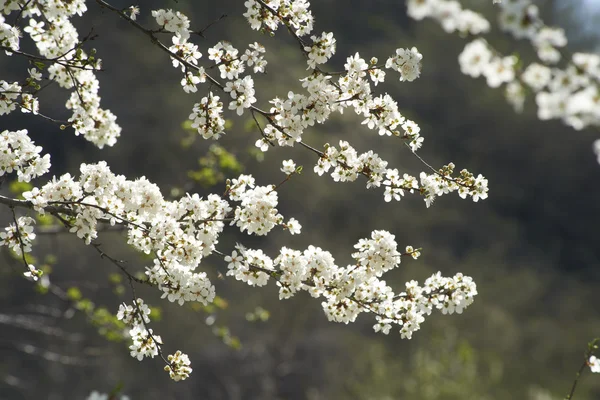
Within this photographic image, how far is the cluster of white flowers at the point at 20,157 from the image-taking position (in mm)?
2887

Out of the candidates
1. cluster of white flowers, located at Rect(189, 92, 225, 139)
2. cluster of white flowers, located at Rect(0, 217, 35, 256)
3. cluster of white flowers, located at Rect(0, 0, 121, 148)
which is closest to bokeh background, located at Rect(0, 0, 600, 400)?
cluster of white flowers, located at Rect(0, 0, 121, 148)

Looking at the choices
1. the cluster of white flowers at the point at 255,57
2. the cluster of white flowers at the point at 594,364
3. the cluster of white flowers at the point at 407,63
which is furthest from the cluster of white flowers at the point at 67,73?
the cluster of white flowers at the point at 594,364

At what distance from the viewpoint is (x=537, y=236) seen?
67.6 ft

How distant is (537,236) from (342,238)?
7947mm

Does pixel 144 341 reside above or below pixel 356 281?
below

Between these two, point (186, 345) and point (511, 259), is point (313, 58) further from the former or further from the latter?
point (511, 259)

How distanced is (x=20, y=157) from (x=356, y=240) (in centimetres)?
1317

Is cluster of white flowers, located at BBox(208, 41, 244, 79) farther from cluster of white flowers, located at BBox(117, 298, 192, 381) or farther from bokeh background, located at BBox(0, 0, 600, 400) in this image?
bokeh background, located at BBox(0, 0, 600, 400)

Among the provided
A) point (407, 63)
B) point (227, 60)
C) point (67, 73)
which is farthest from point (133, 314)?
point (407, 63)

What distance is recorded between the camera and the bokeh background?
1270 centimetres

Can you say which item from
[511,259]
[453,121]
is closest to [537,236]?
[511,259]

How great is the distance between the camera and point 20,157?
2939 mm

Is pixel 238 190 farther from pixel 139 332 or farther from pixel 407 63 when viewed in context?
pixel 407 63

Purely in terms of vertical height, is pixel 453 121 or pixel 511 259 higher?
pixel 453 121
